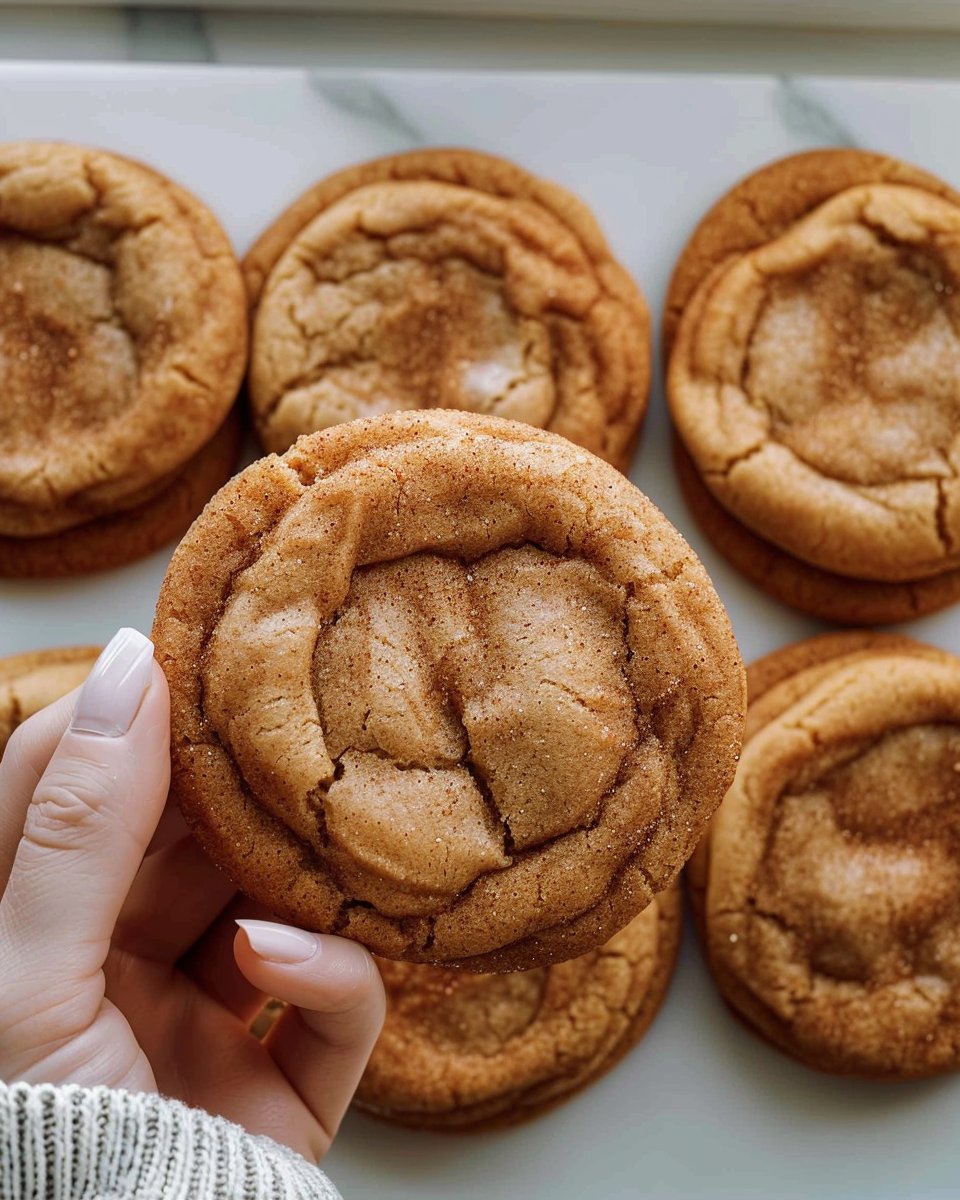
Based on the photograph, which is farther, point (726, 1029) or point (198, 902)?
point (726, 1029)

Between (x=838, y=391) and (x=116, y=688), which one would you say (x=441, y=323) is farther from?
(x=116, y=688)

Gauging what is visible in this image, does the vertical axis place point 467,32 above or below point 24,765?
above

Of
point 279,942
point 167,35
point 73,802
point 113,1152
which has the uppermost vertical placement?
point 167,35

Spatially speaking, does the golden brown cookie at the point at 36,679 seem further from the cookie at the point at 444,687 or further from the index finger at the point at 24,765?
the cookie at the point at 444,687

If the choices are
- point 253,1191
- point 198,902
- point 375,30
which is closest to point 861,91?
point 375,30

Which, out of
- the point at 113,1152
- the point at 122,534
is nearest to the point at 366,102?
the point at 122,534

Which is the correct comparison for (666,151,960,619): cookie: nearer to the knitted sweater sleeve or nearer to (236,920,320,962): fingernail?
(236,920,320,962): fingernail

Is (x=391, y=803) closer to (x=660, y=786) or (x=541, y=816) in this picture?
(x=541, y=816)
